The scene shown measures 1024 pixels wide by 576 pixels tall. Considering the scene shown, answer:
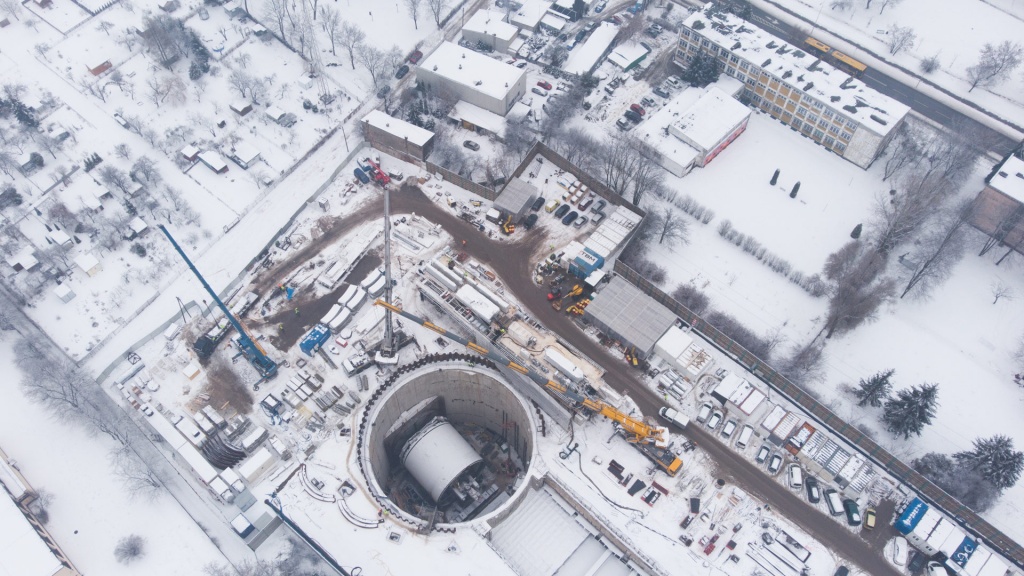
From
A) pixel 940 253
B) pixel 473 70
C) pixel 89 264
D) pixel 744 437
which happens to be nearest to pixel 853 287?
pixel 940 253

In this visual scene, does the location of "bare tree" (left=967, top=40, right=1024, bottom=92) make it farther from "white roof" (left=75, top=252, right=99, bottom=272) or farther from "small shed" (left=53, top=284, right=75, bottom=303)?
"small shed" (left=53, top=284, right=75, bottom=303)

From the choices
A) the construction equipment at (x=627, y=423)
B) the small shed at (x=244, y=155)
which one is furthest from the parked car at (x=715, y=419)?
the small shed at (x=244, y=155)

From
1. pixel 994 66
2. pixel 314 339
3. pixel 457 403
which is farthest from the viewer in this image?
pixel 994 66

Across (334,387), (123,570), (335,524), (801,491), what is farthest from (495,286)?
(123,570)

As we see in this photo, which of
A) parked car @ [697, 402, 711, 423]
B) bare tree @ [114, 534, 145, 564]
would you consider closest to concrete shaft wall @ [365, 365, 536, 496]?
parked car @ [697, 402, 711, 423]

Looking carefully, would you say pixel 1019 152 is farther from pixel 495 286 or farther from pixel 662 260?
pixel 495 286

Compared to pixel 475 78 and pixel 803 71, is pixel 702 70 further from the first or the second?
pixel 475 78

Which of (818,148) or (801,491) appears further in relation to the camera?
(818,148)
